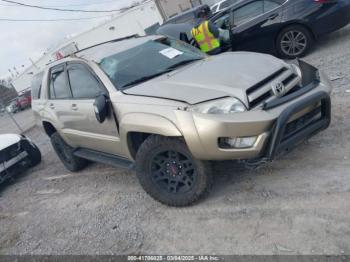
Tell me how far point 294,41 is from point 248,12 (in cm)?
130

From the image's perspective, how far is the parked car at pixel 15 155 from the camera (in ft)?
19.3

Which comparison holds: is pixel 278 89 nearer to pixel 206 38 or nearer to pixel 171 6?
pixel 206 38

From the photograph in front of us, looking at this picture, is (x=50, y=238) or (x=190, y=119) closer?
(x=190, y=119)

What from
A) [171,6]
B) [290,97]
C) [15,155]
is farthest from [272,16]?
[171,6]

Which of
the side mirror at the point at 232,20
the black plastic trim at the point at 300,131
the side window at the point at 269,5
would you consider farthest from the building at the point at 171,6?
the black plastic trim at the point at 300,131

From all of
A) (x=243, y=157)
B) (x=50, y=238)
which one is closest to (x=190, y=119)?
(x=243, y=157)

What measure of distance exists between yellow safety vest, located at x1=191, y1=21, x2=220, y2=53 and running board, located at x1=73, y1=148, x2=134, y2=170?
3766mm

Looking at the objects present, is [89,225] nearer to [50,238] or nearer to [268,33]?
[50,238]

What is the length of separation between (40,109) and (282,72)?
154 inches

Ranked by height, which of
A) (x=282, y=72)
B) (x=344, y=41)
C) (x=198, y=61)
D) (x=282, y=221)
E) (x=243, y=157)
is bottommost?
(x=344, y=41)

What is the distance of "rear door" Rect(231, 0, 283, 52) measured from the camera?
23.1 ft

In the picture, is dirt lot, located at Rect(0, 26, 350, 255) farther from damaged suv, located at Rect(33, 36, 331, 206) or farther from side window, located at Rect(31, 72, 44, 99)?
side window, located at Rect(31, 72, 44, 99)

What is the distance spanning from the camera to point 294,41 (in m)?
6.97

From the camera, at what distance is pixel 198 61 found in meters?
3.87
